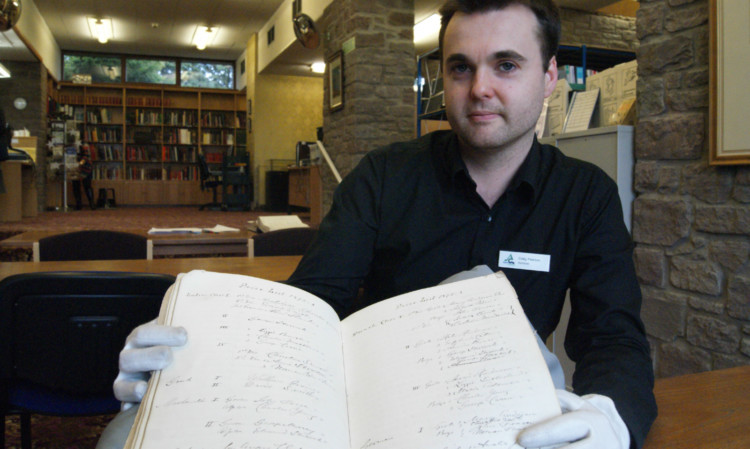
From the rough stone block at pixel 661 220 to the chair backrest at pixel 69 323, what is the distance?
1871 millimetres

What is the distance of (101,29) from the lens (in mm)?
11203

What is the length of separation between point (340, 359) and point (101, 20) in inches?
472

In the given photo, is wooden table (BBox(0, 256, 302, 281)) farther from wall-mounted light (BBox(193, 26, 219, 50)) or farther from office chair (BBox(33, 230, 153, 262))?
wall-mounted light (BBox(193, 26, 219, 50))

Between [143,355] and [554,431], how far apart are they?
0.37 m

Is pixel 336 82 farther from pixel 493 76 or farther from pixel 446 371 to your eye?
pixel 446 371

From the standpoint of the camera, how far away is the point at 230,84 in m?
14.2

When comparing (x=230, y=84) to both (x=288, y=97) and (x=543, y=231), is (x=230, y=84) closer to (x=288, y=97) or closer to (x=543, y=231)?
(x=288, y=97)

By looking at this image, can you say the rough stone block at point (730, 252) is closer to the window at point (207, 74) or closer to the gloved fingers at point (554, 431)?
the gloved fingers at point (554, 431)

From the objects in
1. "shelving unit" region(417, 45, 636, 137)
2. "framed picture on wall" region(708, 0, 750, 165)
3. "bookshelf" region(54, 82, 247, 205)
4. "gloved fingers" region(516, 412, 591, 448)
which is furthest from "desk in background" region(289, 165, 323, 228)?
"gloved fingers" region(516, 412, 591, 448)

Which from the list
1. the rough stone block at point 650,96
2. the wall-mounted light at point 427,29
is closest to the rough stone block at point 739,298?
the rough stone block at point 650,96

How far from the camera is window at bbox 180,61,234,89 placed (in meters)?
13.9

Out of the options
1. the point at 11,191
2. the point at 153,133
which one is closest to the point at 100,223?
the point at 11,191

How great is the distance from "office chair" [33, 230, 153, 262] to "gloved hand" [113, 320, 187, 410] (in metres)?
2.00

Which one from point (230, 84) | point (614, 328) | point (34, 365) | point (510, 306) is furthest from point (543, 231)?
point (230, 84)
